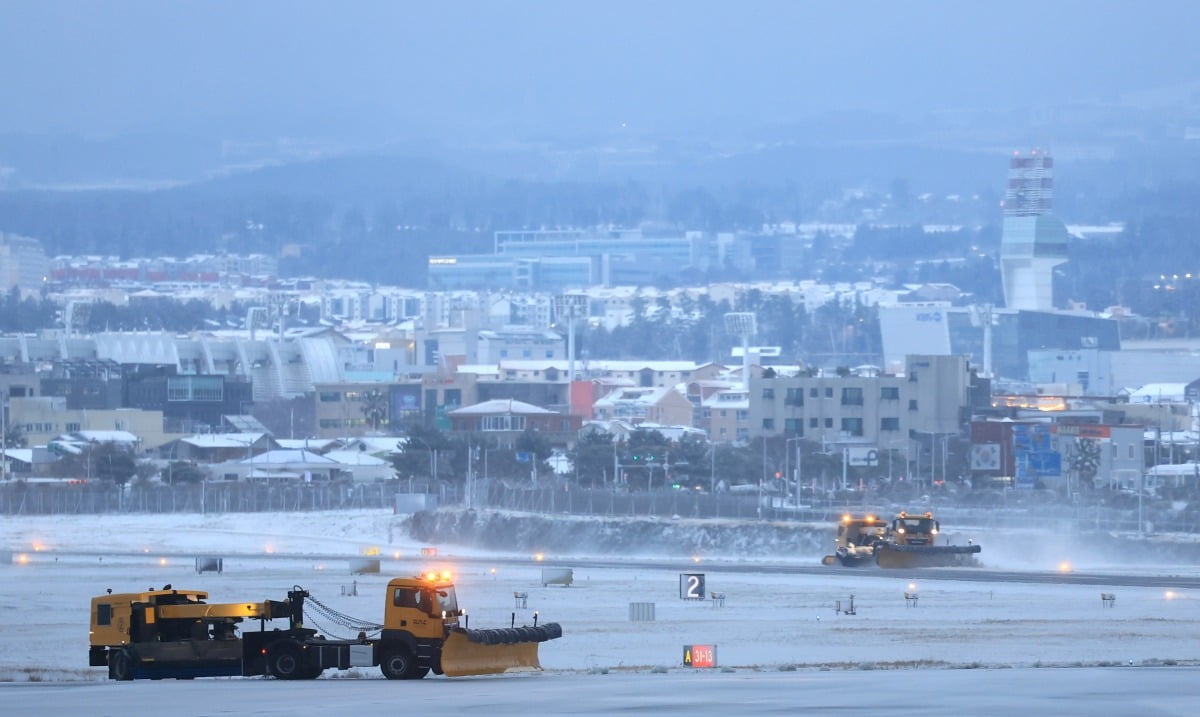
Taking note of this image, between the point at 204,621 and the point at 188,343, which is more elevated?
the point at 188,343

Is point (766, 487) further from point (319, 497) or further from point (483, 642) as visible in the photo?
point (483, 642)

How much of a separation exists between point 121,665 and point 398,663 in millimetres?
3259

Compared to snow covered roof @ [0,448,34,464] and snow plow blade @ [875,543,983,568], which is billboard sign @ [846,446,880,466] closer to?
snow covered roof @ [0,448,34,464]

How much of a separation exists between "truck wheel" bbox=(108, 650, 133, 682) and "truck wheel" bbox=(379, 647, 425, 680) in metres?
2.93

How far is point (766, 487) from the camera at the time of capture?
294ft

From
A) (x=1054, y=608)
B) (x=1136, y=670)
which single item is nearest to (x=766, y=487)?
(x=1054, y=608)

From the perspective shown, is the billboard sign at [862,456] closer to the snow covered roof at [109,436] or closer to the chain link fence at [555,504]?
the chain link fence at [555,504]

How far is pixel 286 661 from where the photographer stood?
25.0 metres

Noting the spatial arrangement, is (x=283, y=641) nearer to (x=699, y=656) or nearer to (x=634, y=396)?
(x=699, y=656)

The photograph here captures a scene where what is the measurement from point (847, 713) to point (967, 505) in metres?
57.6

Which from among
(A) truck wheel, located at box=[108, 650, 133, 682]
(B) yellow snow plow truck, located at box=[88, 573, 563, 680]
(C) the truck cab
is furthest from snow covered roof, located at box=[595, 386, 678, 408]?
(A) truck wheel, located at box=[108, 650, 133, 682]

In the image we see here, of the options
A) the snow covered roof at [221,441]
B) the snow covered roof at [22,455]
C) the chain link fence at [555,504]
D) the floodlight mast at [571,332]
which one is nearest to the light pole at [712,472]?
the chain link fence at [555,504]

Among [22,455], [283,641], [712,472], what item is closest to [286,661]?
[283,641]

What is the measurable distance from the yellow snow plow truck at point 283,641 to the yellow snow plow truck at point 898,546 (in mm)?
23313
